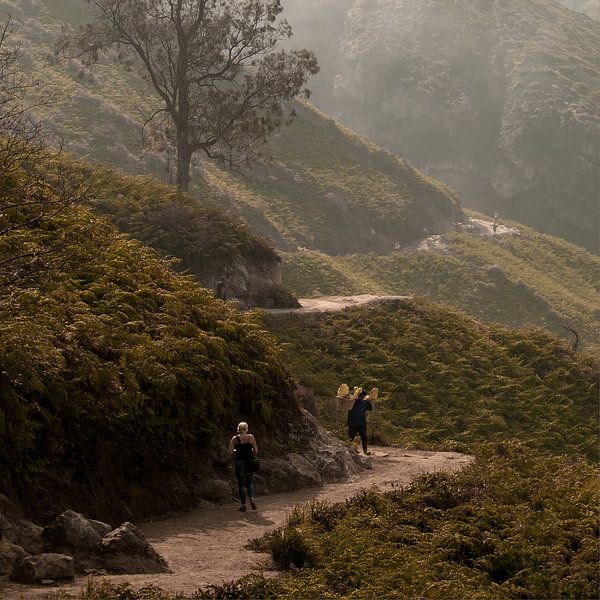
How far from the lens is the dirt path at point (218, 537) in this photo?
36.6 feet

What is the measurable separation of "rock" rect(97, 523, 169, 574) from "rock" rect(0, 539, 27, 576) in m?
1.02

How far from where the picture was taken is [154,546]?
1309cm

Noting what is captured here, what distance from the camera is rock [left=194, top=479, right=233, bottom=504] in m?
16.3

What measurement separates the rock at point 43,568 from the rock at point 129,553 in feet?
2.33

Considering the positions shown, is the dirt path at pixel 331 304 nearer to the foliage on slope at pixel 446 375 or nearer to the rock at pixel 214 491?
the foliage on slope at pixel 446 375

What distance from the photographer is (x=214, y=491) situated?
1642cm

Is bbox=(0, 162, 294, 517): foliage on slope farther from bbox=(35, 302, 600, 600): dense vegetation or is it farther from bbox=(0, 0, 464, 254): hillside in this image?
bbox=(0, 0, 464, 254): hillside

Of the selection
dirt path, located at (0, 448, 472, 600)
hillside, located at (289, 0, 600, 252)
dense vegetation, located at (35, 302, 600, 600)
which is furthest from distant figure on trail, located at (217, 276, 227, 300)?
hillside, located at (289, 0, 600, 252)

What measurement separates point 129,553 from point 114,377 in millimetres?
4214

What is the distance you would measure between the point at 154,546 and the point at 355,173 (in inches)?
2983

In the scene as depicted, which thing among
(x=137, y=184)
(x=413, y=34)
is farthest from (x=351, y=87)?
(x=137, y=184)

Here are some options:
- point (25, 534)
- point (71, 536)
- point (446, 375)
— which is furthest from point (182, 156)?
point (71, 536)

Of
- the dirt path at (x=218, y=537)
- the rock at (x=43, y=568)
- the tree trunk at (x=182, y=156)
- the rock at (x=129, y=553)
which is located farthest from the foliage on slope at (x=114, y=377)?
the tree trunk at (x=182, y=156)

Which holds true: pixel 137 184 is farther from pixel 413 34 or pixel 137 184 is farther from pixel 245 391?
pixel 413 34
